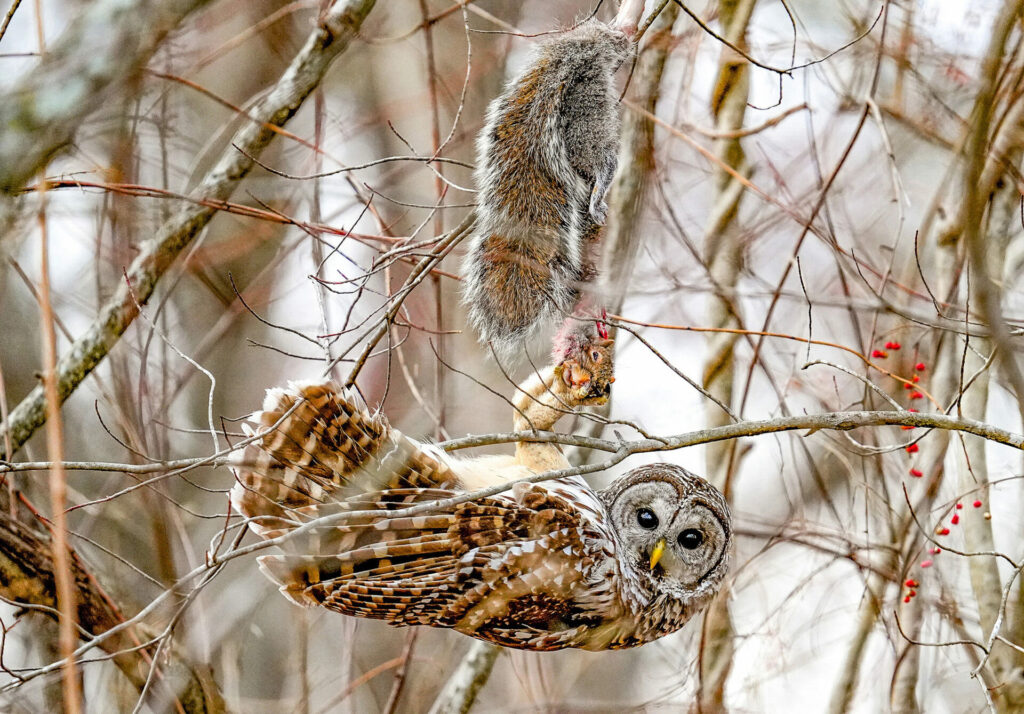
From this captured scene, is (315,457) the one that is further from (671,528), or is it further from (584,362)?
(671,528)

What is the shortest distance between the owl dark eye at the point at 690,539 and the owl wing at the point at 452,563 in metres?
0.41

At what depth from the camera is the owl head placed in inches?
121

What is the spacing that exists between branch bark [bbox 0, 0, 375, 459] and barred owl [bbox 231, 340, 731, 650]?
870 mm

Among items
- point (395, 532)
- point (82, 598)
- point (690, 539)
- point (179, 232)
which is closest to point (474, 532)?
point (395, 532)

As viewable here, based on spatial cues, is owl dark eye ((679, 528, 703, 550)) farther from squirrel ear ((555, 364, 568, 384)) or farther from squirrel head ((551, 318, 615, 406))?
squirrel ear ((555, 364, 568, 384))

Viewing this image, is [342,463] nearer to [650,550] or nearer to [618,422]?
[618,422]

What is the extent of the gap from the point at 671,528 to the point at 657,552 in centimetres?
11

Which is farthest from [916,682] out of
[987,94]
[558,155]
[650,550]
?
[987,94]

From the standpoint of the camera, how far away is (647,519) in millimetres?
3131

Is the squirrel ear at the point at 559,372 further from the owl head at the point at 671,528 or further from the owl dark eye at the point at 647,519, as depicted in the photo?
the owl dark eye at the point at 647,519

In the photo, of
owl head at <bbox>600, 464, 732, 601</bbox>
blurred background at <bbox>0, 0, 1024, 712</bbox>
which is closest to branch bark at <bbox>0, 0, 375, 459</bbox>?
blurred background at <bbox>0, 0, 1024, 712</bbox>

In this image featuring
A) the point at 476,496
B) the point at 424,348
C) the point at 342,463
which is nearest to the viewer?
the point at 476,496

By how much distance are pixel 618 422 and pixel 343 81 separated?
5.83 m

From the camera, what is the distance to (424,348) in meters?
5.00
